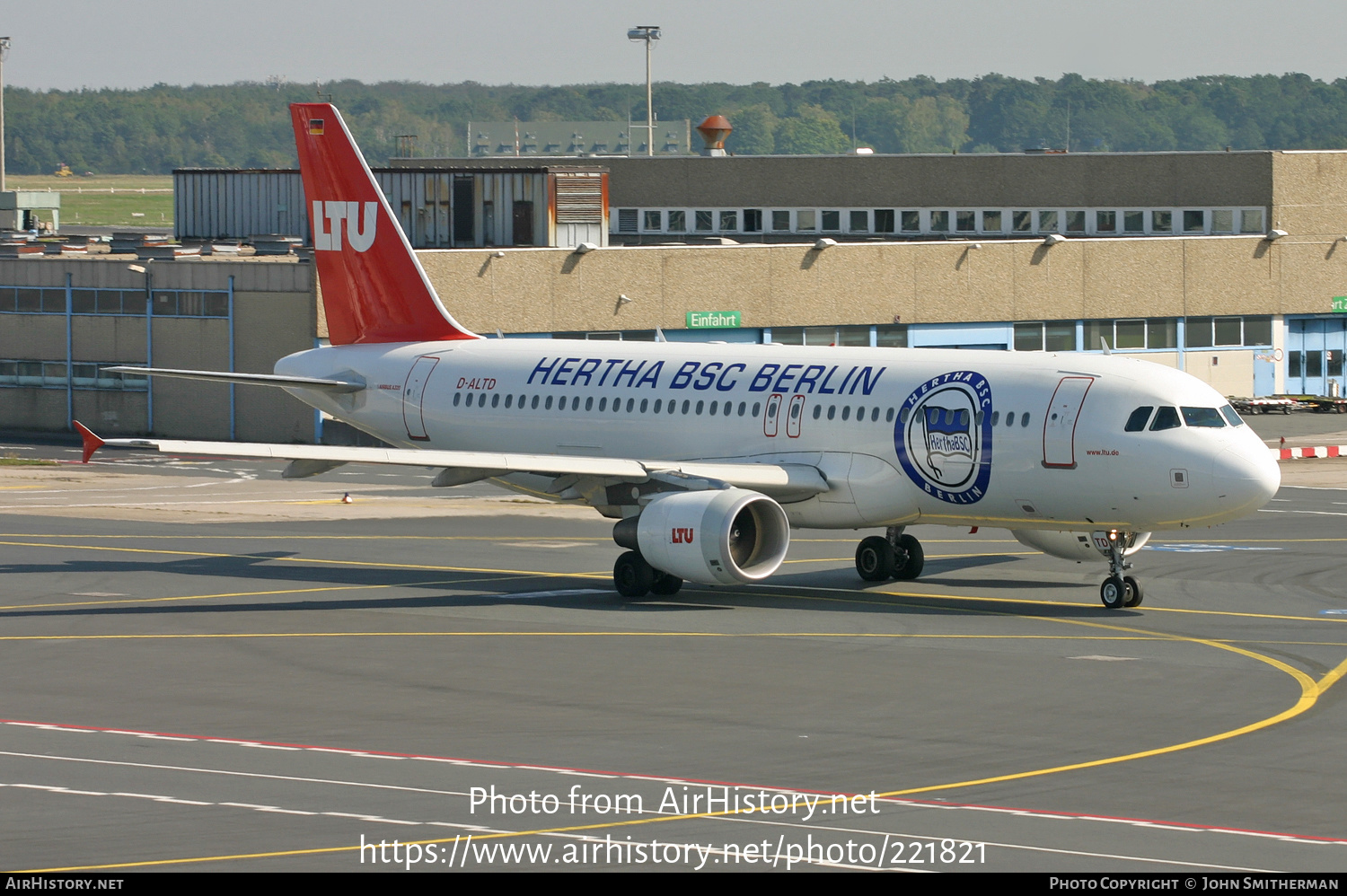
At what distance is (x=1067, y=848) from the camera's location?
18.5 metres

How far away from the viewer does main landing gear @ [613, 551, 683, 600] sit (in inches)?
1495

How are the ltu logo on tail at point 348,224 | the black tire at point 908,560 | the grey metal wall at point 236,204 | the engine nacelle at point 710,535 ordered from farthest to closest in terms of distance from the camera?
1. the grey metal wall at point 236,204
2. the ltu logo on tail at point 348,224
3. the black tire at point 908,560
4. the engine nacelle at point 710,535

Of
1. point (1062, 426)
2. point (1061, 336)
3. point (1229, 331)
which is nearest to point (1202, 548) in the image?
point (1062, 426)

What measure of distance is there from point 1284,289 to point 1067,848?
76.0 metres

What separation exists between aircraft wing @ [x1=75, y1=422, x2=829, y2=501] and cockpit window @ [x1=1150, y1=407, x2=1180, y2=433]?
22.5 ft

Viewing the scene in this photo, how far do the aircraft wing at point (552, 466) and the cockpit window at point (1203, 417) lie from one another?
739cm

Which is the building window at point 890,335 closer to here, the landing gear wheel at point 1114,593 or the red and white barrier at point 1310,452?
the red and white barrier at point 1310,452

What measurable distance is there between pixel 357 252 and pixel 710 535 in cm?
1642

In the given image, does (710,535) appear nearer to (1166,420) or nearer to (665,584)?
(665,584)

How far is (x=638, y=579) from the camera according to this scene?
3800 centimetres

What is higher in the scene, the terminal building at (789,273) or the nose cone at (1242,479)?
the terminal building at (789,273)

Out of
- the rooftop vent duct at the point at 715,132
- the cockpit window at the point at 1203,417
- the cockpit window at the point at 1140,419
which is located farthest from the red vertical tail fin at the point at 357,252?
the rooftop vent duct at the point at 715,132

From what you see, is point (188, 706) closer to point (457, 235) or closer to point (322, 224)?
point (322, 224)

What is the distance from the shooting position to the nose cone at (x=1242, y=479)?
3450cm
